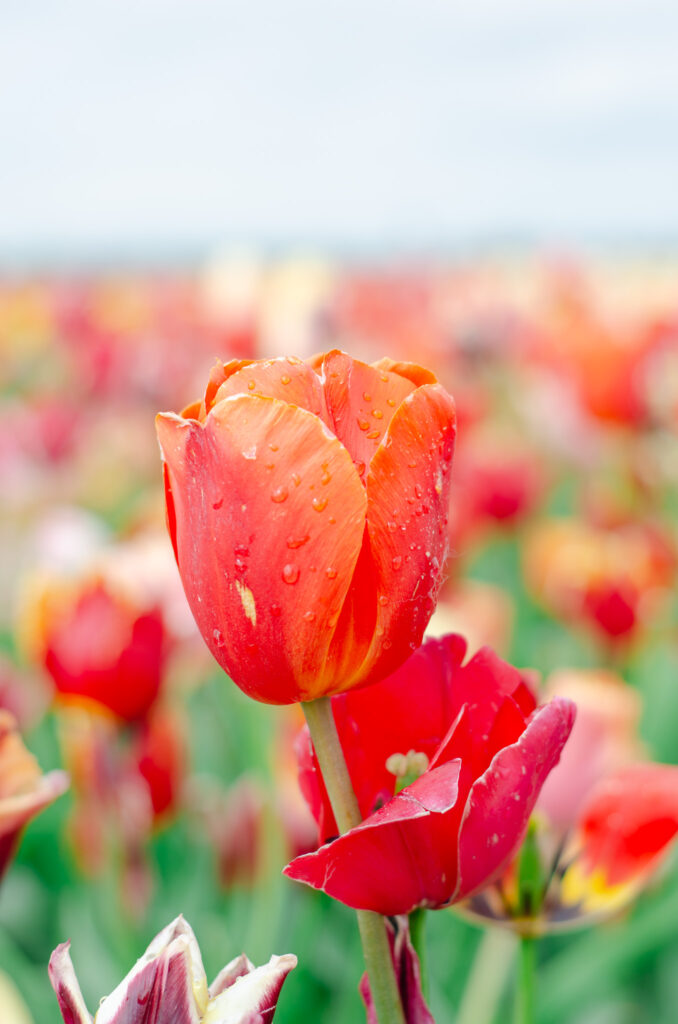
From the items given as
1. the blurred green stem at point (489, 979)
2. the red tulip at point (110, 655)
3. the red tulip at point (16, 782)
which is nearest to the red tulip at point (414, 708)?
the red tulip at point (16, 782)

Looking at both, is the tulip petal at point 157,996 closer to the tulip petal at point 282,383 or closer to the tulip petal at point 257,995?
the tulip petal at point 257,995

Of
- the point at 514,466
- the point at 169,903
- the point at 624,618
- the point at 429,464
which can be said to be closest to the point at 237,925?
the point at 169,903

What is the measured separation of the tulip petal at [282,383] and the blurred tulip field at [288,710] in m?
0.01

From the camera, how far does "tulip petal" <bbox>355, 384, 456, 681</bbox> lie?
259 millimetres

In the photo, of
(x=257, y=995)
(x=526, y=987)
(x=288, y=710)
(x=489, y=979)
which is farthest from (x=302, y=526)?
(x=288, y=710)

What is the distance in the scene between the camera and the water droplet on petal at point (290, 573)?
10.0 inches

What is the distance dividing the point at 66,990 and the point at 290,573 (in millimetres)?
108

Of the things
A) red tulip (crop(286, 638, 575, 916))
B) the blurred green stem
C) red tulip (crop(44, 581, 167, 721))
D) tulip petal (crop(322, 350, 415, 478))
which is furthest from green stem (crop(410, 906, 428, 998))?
red tulip (crop(44, 581, 167, 721))

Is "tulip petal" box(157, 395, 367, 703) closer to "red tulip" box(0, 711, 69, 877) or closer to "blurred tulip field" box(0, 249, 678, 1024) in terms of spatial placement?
"blurred tulip field" box(0, 249, 678, 1024)

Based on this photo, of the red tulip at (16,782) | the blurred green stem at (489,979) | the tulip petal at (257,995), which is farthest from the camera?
the blurred green stem at (489,979)

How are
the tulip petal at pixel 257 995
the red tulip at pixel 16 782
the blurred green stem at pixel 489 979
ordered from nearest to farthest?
1. the tulip petal at pixel 257 995
2. the red tulip at pixel 16 782
3. the blurred green stem at pixel 489 979

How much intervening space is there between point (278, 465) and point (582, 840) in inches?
10.5

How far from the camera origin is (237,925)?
87 cm

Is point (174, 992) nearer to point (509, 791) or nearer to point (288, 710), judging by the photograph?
point (509, 791)
